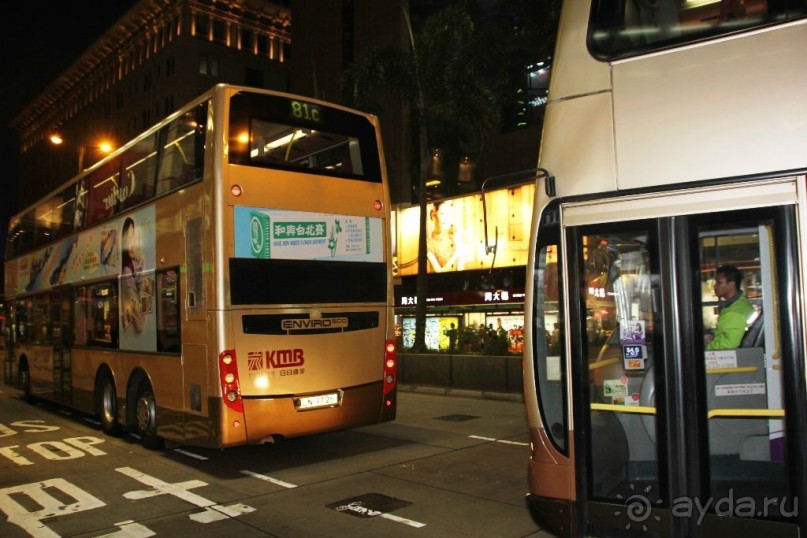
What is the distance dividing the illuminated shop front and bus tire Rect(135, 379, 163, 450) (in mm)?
11648

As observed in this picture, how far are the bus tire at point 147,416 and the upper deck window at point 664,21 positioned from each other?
7265 millimetres

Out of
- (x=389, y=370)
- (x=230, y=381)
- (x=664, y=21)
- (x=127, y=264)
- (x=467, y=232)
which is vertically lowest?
(x=389, y=370)

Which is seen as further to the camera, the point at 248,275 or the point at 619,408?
the point at 248,275

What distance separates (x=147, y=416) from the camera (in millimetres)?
8797

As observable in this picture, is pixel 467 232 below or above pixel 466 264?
above

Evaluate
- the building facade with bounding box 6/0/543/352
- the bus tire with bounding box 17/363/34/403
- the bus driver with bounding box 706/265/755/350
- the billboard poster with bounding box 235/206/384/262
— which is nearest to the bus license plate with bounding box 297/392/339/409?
the billboard poster with bounding box 235/206/384/262

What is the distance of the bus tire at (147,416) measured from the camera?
28.5ft

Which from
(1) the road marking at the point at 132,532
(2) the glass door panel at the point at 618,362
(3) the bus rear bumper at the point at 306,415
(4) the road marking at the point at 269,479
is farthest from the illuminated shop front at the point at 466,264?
(2) the glass door panel at the point at 618,362

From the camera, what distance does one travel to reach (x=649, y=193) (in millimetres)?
3936

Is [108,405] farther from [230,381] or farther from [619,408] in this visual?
[619,408]

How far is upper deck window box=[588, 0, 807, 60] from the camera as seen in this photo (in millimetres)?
3776

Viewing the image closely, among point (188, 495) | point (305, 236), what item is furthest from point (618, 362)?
point (188, 495)

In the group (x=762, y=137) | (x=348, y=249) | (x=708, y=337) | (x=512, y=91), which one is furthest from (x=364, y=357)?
(x=512, y=91)

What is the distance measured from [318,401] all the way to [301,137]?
336 cm
